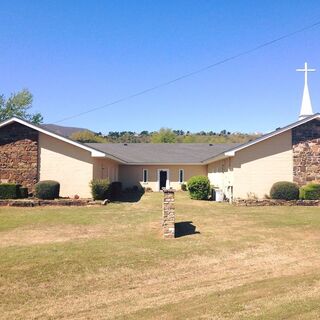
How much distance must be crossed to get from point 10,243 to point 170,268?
5610 millimetres

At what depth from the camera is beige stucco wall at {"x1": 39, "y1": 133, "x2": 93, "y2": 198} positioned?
83.6 ft

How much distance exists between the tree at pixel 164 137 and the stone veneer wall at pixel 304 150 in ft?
217

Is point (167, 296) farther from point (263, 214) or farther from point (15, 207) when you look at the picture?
point (15, 207)

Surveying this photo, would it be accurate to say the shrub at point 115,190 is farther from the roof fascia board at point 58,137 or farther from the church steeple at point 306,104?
the church steeple at point 306,104

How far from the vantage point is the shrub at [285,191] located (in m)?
24.5

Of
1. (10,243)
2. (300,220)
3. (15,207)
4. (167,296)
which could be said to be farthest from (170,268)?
(15,207)

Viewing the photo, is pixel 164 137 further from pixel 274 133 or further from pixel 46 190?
pixel 46 190

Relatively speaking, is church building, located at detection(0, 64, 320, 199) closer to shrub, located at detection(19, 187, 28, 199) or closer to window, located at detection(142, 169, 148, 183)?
shrub, located at detection(19, 187, 28, 199)

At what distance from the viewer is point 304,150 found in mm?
26125

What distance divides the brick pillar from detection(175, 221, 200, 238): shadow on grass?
49 centimetres

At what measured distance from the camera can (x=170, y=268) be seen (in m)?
10.8

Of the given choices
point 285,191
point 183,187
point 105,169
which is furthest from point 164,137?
point 285,191

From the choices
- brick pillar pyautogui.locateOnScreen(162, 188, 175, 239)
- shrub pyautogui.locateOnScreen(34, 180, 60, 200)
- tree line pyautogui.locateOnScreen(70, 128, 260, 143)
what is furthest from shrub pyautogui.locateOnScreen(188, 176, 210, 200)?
tree line pyautogui.locateOnScreen(70, 128, 260, 143)

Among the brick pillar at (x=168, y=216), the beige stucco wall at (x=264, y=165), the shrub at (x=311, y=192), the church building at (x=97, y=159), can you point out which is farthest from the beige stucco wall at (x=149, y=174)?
the brick pillar at (x=168, y=216)
